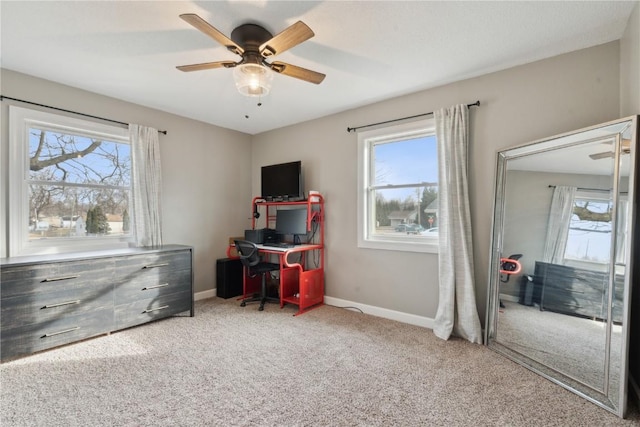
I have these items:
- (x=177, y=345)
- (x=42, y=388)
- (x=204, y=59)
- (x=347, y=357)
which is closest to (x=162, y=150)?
(x=204, y=59)

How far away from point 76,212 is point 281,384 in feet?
9.34

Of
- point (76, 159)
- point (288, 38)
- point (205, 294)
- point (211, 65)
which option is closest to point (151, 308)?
point (205, 294)

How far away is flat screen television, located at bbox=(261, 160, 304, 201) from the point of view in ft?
13.1

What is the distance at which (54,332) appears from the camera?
8.14 feet

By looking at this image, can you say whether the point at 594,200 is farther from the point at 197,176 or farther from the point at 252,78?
the point at 197,176

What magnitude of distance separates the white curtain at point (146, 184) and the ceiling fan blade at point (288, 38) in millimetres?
2245

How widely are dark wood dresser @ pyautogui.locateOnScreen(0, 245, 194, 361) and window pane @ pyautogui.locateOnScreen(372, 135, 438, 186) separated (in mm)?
2488

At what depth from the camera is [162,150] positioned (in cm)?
374

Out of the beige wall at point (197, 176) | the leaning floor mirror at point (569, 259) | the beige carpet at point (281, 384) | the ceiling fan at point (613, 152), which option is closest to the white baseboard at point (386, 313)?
the beige carpet at point (281, 384)

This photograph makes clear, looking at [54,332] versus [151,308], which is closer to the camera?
[54,332]

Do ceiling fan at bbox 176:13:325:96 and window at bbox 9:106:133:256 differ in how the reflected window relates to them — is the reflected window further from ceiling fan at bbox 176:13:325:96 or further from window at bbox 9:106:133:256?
window at bbox 9:106:133:256

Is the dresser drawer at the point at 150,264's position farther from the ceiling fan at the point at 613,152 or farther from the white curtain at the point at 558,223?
the ceiling fan at the point at 613,152

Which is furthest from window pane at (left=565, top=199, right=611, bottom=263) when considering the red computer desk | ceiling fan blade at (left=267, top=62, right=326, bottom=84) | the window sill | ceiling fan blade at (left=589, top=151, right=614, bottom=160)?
the red computer desk

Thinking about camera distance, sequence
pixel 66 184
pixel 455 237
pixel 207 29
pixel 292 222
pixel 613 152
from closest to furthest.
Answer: pixel 207 29 < pixel 613 152 < pixel 455 237 < pixel 66 184 < pixel 292 222
